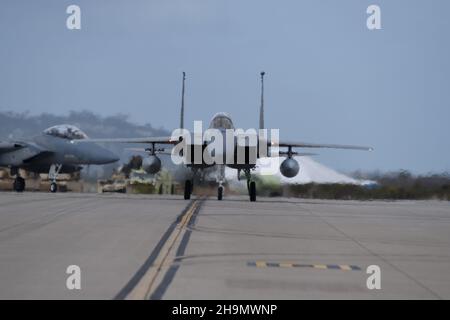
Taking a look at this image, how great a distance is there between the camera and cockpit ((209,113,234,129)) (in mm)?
31531

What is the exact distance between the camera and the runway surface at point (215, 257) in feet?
28.7

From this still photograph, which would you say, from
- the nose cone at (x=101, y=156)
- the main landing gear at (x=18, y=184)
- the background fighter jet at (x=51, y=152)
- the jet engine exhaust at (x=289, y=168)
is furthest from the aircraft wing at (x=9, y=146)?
the jet engine exhaust at (x=289, y=168)

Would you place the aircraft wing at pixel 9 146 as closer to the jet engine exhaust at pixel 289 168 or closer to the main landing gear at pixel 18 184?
the main landing gear at pixel 18 184

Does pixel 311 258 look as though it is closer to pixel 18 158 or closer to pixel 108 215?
pixel 108 215

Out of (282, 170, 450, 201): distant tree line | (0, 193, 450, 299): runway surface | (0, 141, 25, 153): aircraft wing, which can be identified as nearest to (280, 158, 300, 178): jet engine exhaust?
(282, 170, 450, 201): distant tree line

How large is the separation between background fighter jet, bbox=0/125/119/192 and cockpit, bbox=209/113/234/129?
11.6 m

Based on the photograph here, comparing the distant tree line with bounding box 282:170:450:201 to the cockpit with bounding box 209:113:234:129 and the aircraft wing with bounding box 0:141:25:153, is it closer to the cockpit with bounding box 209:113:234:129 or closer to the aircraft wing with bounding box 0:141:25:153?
the cockpit with bounding box 209:113:234:129

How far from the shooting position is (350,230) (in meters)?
17.7

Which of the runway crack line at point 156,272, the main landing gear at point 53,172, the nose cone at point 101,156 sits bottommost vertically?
the runway crack line at point 156,272

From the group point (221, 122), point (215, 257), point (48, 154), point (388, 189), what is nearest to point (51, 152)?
point (48, 154)

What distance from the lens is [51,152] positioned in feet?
134

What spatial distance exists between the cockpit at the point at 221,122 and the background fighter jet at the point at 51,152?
11.6m

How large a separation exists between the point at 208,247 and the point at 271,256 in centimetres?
141

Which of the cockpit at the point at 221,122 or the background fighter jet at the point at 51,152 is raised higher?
the cockpit at the point at 221,122
